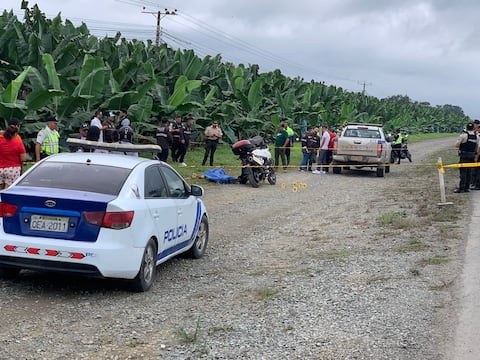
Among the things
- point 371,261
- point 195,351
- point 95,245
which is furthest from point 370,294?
point 95,245

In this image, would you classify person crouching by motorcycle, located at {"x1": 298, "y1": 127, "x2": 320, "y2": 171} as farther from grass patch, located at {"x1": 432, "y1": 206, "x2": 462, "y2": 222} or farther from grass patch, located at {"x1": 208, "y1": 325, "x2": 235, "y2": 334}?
grass patch, located at {"x1": 208, "y1": 325, "x2": 235, "y2": 334}

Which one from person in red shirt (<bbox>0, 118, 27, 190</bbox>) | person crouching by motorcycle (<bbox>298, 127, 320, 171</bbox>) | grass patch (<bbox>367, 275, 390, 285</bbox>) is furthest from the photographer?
person crouching by motorcycle (<bbox>298, 127, 320, 171</bbox>)

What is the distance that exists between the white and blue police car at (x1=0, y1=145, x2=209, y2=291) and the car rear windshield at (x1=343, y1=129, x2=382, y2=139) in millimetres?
17152

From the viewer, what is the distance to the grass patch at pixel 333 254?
931cm

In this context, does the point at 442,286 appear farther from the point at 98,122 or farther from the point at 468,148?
the point at 98,122

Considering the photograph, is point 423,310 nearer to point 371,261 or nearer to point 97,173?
point 371,261

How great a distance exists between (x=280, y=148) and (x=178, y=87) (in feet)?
15.4

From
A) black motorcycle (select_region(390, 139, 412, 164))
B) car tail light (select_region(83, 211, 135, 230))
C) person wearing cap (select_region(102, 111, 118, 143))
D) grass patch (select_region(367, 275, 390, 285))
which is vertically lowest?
grass patch (select_region(367, 275, 390, 285))

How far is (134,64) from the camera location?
2178 cm

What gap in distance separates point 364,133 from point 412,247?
568 inches

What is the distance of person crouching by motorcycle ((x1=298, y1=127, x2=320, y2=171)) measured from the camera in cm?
2406

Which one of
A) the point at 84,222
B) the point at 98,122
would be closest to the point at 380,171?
the point at 98,122

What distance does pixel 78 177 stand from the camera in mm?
7285

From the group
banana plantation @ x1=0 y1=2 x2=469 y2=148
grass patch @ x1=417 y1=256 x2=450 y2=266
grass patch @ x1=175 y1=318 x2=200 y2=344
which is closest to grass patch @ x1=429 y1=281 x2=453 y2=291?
grass patch @ x1=417 y1=256 x2=450 y2=266
